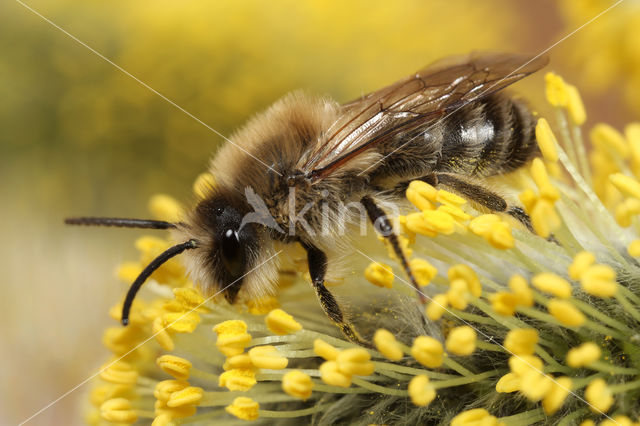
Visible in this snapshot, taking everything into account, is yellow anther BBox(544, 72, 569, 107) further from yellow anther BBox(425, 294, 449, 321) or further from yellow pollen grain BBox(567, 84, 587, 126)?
yellow anther BBox(425, 294, 449, 321)

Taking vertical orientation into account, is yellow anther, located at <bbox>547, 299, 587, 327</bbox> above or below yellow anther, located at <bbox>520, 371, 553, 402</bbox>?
above

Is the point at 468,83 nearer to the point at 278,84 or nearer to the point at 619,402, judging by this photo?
the point at 619,402

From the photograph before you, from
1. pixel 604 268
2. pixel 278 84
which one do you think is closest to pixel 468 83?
pixel 604 268

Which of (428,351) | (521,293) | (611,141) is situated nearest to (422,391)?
(428,351)

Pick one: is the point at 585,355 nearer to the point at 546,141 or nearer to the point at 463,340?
the point at 463,340

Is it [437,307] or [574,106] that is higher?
[574,106]

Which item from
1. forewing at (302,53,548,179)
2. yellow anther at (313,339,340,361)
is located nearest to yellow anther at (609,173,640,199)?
forewing at (302,53,548,179)
